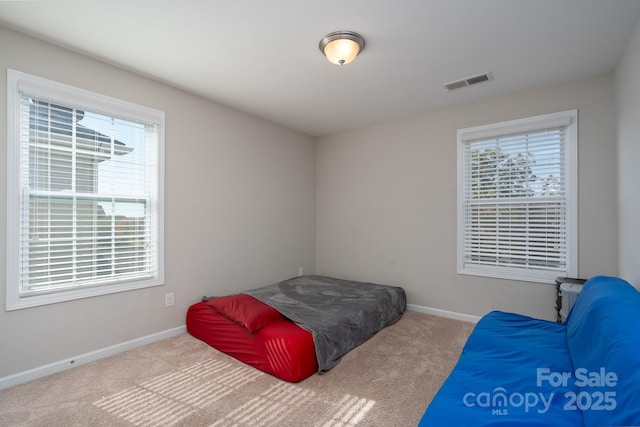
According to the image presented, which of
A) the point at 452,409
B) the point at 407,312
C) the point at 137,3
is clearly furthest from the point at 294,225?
the point at 452,409

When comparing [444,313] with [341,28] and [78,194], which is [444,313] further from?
[78,194]

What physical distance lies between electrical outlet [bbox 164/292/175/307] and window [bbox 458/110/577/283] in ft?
10.3

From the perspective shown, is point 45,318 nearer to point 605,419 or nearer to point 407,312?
point 605,419

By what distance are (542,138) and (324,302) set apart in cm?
279

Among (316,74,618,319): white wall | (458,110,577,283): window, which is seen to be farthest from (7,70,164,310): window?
A: (458,110,577,283): window

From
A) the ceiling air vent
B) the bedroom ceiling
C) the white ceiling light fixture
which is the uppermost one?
the bedroom ceiling

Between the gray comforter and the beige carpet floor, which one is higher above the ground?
the gray comforter

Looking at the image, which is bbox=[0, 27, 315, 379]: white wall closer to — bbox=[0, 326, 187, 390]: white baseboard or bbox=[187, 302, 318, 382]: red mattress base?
bbox=[0, 326, 187, 390]: white baseboard

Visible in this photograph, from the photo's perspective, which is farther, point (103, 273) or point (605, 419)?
point (103, 273)

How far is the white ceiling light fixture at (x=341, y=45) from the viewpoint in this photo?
7.06 ft

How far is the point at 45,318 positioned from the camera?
7.47ft

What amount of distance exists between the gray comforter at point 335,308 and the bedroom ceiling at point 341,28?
2.17 m

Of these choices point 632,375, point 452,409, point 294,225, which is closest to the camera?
point 632,375

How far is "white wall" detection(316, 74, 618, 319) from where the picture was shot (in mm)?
2797
